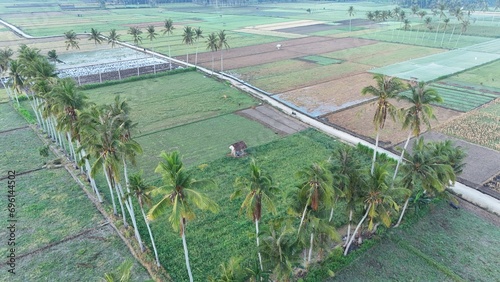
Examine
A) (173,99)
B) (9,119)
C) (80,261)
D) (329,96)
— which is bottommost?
(80,261)

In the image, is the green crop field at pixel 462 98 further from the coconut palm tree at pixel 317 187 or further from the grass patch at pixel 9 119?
the grass patch at pixel 9 119

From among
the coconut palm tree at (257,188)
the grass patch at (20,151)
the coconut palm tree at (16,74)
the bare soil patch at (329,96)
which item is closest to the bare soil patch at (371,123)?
the bare soil patch at (329,96)

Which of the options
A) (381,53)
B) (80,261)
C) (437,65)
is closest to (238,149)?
(80,261)

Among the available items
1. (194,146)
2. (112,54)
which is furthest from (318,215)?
(112,54)

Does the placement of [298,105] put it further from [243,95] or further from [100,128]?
[100,128]

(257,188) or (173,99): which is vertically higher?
(257,188)

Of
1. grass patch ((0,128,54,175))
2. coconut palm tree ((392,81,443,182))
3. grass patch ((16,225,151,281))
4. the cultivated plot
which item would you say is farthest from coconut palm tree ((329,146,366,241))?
the cultivated plot

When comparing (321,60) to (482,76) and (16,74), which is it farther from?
(16,74)
